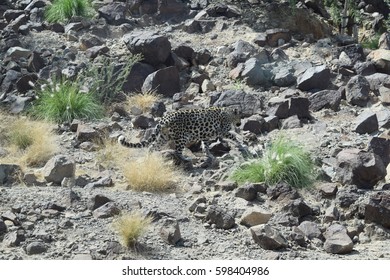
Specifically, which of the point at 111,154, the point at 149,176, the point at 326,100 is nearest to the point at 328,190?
the point at 149,176

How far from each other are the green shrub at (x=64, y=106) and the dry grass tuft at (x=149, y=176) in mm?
3457

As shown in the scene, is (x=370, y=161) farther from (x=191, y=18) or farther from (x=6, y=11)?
(x=6, y=11)

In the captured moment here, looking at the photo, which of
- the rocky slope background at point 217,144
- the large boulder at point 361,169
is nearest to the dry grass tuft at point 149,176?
the rocky slope background at point 217,144

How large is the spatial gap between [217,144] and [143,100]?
8.99ft

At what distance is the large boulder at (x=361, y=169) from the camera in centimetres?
1334

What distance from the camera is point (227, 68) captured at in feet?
63.7

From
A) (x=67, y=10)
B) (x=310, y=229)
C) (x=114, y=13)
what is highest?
(x=67, y=10)

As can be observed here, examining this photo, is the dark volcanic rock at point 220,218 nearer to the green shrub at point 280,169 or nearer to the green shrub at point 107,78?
the green shrub at point 280,169

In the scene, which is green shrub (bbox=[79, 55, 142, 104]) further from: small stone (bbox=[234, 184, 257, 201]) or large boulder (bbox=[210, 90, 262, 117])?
small stone (bbox=[234, 184, 257, 201])

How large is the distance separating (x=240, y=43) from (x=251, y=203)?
7622mm

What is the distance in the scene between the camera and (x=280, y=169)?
13.6 metres

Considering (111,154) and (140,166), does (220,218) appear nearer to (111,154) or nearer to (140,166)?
(140,166)

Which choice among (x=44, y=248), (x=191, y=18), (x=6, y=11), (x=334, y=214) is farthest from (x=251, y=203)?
(x=6, y=11)

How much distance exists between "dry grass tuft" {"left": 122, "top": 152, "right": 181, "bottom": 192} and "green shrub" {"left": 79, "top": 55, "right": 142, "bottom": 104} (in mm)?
4308
